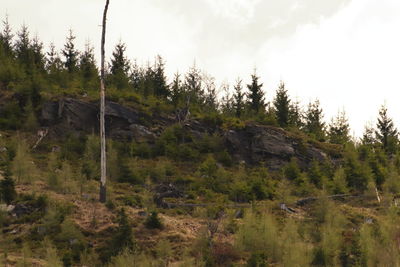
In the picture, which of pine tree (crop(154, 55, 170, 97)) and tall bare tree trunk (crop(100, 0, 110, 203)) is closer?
tall bare tree trunk (crop(100, 0, 110, 203))

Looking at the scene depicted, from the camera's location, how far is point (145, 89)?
44.7 metres

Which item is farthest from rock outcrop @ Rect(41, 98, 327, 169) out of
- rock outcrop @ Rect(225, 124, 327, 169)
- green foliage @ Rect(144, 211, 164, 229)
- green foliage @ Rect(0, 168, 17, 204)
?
green foliage @ Rect(144, 211, 164, 229)

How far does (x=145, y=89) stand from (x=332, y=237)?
31.4 m

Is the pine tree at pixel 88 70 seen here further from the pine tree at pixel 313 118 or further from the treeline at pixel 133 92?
the pine tree at pixel 313 118

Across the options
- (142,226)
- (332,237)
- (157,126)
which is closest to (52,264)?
(142,226)

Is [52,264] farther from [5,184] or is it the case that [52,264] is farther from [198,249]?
[5,184]

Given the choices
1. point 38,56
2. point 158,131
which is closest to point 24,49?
point 38,56

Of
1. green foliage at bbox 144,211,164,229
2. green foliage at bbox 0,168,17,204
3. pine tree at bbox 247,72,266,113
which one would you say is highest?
pine tree at bbox 247,72,266,113

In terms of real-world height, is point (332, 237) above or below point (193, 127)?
below

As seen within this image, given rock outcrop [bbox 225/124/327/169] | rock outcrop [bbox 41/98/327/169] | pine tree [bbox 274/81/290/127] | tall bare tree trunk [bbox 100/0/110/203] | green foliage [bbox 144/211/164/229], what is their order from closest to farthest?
green foliage [bbox 144/211/164/229] < tall bare tree trunk [bbox 100/0/110/203] < rock outcrop [bbox 225/124/327/169] < rock outcrop [bbox 41/98/327/169] < pine tree [bbox 274/81/290/127]

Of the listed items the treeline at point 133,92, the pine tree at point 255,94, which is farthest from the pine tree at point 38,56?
the pine tree at point 255,94

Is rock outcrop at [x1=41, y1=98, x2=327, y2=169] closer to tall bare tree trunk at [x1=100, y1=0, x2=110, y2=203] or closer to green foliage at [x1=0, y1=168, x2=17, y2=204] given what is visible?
tall bare tree trunk at [x1=100, y1=0, x2=110, y2=203]

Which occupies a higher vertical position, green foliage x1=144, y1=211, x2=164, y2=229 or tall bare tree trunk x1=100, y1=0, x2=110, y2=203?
tall bare tree trunk x1=100, y1=0, x2=110, y2=203

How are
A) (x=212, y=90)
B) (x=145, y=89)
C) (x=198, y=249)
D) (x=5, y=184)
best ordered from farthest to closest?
(x=212, y=90) → (x=145, y=89) → (x=5, y=184) → (x=198, y=249)
